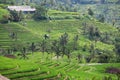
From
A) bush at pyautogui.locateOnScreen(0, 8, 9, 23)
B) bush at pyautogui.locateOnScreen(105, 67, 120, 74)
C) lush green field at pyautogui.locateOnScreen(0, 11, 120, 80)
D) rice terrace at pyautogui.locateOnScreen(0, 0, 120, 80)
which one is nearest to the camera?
lush green field at pyautogui.locateOnScreen(0, 11, 120, 80)

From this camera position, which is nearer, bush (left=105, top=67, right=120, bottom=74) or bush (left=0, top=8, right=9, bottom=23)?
bush (left=105, top=67, right=120, bottom=74)

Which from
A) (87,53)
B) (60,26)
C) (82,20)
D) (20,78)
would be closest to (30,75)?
(20,78)

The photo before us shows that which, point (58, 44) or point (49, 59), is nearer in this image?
point (49, 59)

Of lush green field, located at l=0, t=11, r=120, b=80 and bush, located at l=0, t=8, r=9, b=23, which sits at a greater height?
bush, located at l=0, t=8, r=9, b=23

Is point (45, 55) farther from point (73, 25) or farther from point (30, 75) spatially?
point (30, 75)

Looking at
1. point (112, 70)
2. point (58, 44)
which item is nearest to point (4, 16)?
point (58, 44)

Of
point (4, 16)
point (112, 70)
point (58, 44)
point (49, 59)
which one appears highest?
point (4, 16)

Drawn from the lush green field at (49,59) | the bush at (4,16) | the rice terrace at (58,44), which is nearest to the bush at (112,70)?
the rice terrace at (58,44)

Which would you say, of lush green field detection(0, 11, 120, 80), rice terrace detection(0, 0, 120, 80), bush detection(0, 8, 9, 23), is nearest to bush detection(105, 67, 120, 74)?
rice terrace detection(0, 0, 120, 80)

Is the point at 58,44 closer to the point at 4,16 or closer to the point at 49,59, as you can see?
the point at 49,59

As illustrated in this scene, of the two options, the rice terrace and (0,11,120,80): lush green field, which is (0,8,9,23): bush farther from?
(0,11,120,80): lush green field

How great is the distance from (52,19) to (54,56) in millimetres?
55927

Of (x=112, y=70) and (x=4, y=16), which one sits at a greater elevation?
(x=4, y=16)

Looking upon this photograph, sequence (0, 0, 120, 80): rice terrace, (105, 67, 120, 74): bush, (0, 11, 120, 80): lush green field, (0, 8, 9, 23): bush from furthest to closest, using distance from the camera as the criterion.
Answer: (0, 8, 9, 23): bush → (105, 67, 120, 74): bush → (0, 0, 120, 80): rice terrace → (0, 11, 120, 80): lush green field
